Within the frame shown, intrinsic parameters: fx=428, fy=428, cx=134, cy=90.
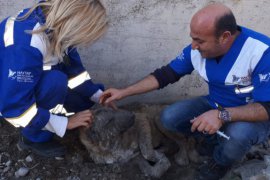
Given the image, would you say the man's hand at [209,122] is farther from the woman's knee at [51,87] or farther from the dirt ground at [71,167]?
the woman's knee at [51,87]

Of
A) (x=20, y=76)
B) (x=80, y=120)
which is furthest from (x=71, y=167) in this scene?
(x=20, y=76)

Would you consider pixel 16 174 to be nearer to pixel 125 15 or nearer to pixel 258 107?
pixel 125 15

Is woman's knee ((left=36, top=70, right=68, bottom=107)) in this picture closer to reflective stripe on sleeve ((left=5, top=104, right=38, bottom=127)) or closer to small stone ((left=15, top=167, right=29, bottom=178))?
reflective stripe on sleeve ((left=5, top=104, right=38, bottom=127))

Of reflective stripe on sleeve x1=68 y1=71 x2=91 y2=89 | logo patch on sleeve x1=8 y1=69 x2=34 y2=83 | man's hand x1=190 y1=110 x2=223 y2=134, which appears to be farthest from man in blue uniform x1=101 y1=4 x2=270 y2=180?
logo patch on sleeve x1=8 y1=69 x2=34 y2=83

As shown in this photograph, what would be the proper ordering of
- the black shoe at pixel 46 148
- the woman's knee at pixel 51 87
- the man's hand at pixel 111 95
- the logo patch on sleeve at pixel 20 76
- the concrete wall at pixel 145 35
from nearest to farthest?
the logo patch on sleeve at pixel 20 76 → the woman's knee at pixel 51 87 → the man's hand at pixel 111 95 → the black shoe at pixel 46 148 → the concrete wall at pixel 145 35

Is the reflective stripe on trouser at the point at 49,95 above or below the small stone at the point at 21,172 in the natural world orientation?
above

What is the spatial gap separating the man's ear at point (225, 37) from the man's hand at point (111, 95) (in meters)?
0.83

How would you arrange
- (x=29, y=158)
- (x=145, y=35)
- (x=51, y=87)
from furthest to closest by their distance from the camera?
(x=145, y=35) → (x=29, y=158) → (x=51, y=87)

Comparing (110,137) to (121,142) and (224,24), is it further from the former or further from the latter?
(224,24)

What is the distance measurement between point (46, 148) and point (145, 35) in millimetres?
1189

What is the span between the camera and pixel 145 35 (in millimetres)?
3480

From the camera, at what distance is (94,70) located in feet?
12.0

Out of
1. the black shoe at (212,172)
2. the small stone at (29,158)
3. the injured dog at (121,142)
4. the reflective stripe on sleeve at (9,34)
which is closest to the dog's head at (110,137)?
the injured dog at (121,142)

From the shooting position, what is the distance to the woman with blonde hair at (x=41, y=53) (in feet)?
8.59
